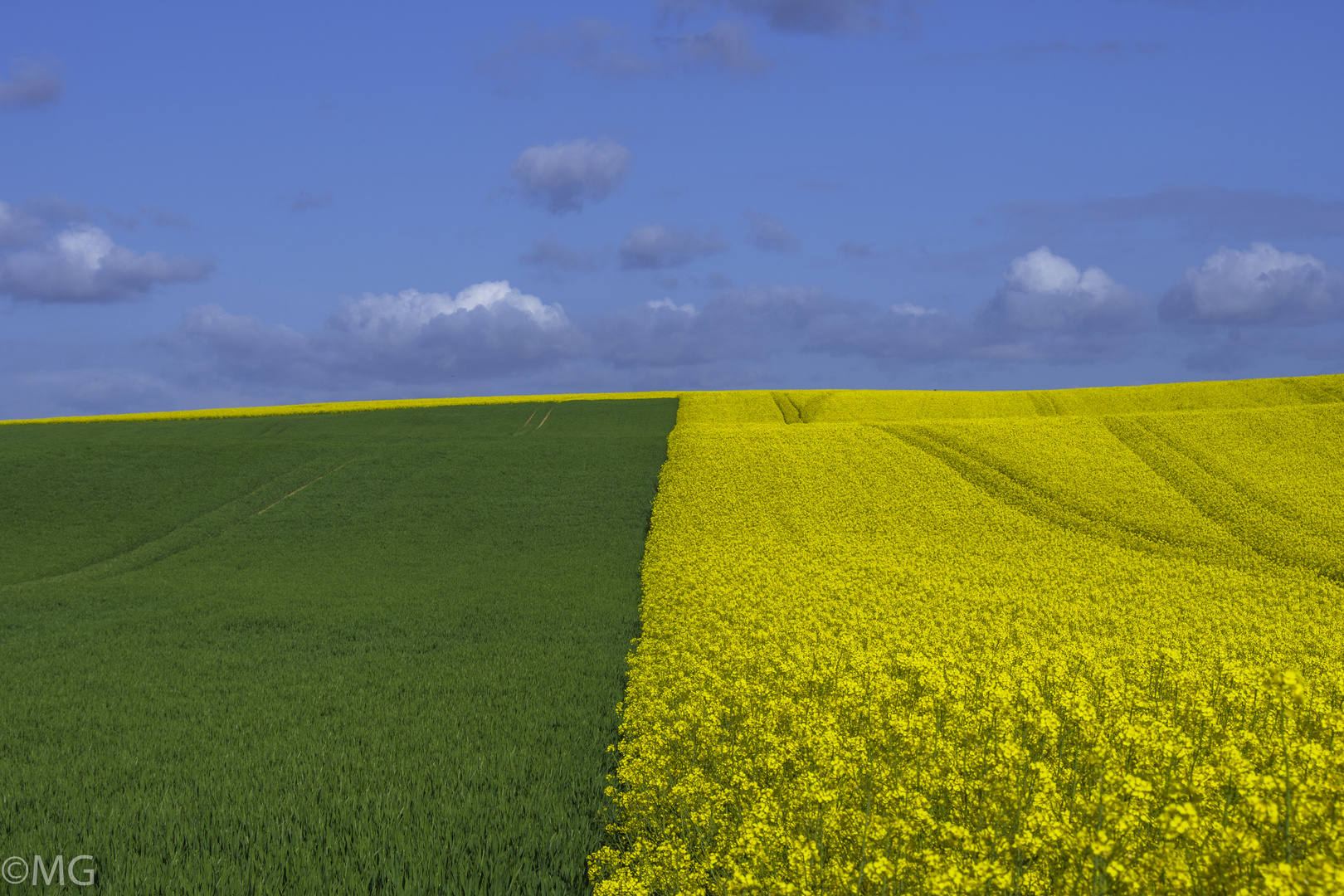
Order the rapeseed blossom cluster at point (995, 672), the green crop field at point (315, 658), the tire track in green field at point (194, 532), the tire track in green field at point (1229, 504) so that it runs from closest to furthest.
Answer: the rapeseed blossom cluster at point (995, 672), the green crop field at point (315, 658), the tire track in green field at point (1229, 504), the tire track in green field at point (194, 532)

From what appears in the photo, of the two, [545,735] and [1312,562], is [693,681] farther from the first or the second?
[1312,562]

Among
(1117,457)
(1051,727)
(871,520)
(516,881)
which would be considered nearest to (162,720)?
(516,881)

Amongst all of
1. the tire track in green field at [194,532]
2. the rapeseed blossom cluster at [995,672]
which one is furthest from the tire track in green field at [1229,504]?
the tire track in green field at [194,532]

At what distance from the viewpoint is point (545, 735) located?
1092 cm

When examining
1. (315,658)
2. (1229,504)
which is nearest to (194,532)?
(315,658)

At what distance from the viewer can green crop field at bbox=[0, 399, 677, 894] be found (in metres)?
7.73

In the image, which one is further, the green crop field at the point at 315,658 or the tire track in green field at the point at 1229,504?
the tire track in green field at the point at 1229,504

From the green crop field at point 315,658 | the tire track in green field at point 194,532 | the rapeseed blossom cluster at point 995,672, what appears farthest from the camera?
the tire track in green field at point 194,532

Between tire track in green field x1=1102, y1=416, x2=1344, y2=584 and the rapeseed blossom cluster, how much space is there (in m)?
0.15

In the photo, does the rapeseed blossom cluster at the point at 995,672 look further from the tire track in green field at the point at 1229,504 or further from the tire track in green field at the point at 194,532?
the tire track in green field at the point at 194,532

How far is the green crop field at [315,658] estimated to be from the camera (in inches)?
305

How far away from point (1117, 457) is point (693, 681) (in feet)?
109

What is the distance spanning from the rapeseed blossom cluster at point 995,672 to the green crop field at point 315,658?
144 cm

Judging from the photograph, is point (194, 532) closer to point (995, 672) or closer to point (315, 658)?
point (315, 658)
